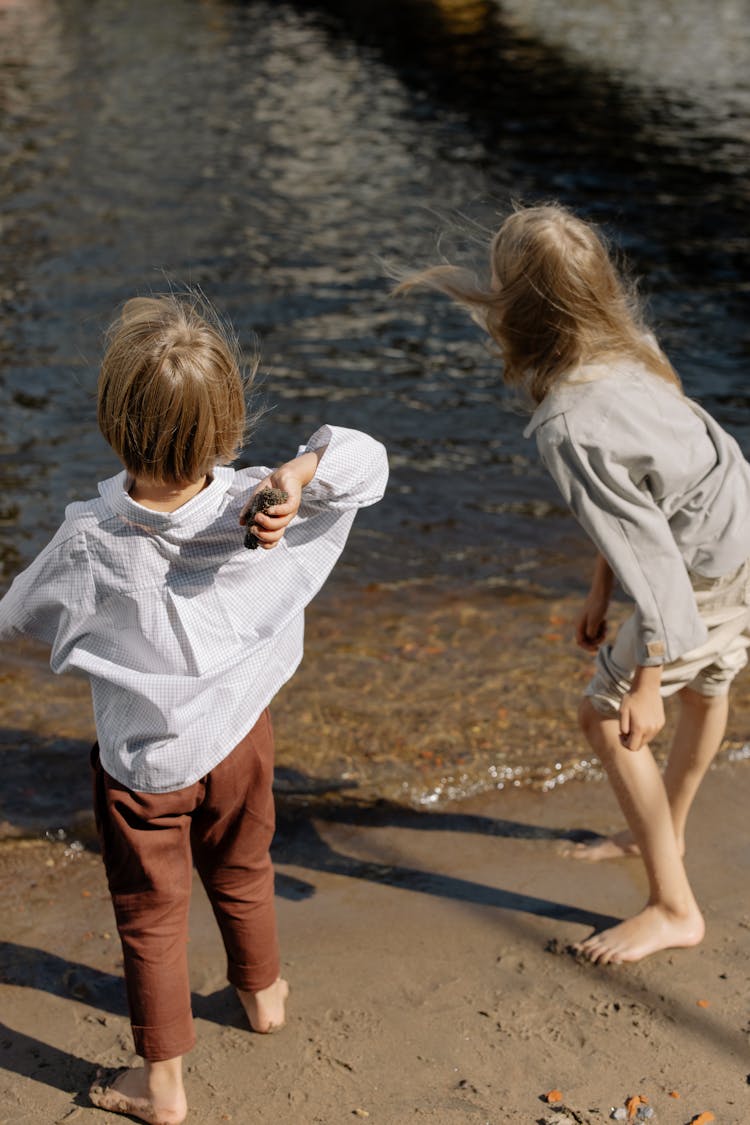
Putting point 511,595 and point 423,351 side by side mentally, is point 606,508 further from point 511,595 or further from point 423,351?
point 423,351

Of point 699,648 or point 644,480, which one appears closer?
point 644,480

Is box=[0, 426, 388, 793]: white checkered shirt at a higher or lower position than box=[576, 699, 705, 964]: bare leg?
higher

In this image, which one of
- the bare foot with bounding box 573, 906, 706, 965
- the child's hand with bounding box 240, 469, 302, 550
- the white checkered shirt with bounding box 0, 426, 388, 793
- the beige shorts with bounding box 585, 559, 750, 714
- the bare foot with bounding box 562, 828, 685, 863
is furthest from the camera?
the bare foot with bounding box 562, 828, 685, 863

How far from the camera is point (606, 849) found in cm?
340

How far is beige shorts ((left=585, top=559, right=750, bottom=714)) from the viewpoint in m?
2.86

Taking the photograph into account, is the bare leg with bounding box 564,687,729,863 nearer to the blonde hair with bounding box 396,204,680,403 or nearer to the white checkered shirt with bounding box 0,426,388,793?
the blonde hair with bounding box 396,204,680,403

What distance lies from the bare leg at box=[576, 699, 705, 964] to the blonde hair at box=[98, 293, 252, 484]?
122 centimetres

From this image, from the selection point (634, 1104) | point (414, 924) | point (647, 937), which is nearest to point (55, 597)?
point (414, 924)

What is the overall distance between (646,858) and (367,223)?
9341 mm

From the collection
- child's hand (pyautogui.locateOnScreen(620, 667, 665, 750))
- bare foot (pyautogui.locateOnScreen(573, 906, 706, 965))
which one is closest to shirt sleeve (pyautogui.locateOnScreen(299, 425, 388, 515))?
child's hand (pyautogui.locateOnScreen(620, 667, 665, 750))

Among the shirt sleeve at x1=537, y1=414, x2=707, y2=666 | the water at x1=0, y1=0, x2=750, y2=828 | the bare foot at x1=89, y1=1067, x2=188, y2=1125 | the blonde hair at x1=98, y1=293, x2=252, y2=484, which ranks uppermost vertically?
the blonde hair at x1=98, y1=293, x2=252, y2=484

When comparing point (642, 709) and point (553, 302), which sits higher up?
point (553, 302)

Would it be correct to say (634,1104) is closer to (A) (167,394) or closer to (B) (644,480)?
(B) (644,480)

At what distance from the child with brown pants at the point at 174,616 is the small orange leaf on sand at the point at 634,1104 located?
87 centimetres
